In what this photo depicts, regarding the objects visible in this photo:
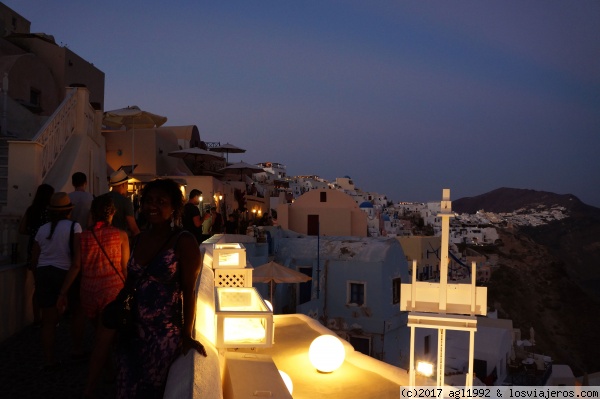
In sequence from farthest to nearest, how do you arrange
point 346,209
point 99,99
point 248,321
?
point 346,209 → point 99,99 → point 248,321

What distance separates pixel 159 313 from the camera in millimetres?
2750

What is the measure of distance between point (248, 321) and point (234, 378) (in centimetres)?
89

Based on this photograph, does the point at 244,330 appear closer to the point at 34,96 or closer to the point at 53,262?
the point at 53,262

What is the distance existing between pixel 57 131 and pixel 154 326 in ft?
23.9

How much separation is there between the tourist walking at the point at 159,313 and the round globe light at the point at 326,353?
3.68 meters

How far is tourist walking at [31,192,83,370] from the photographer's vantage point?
457cm

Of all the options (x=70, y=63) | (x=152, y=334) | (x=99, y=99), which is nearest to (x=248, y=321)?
(x=152, y=334)

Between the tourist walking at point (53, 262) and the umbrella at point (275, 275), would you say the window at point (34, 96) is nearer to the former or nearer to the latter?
the umbrella at point (275, 275)

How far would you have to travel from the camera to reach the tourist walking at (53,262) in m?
4.57

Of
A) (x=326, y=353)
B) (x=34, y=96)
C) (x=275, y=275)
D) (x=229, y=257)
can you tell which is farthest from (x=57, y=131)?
(x=34, y=96)

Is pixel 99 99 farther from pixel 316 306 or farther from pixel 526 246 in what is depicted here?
pixel 526 246

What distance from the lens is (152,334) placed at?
2.77 metres

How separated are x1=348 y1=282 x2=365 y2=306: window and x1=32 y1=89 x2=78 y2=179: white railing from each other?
1460 centimetres

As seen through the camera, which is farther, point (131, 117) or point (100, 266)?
point (131, 117)
